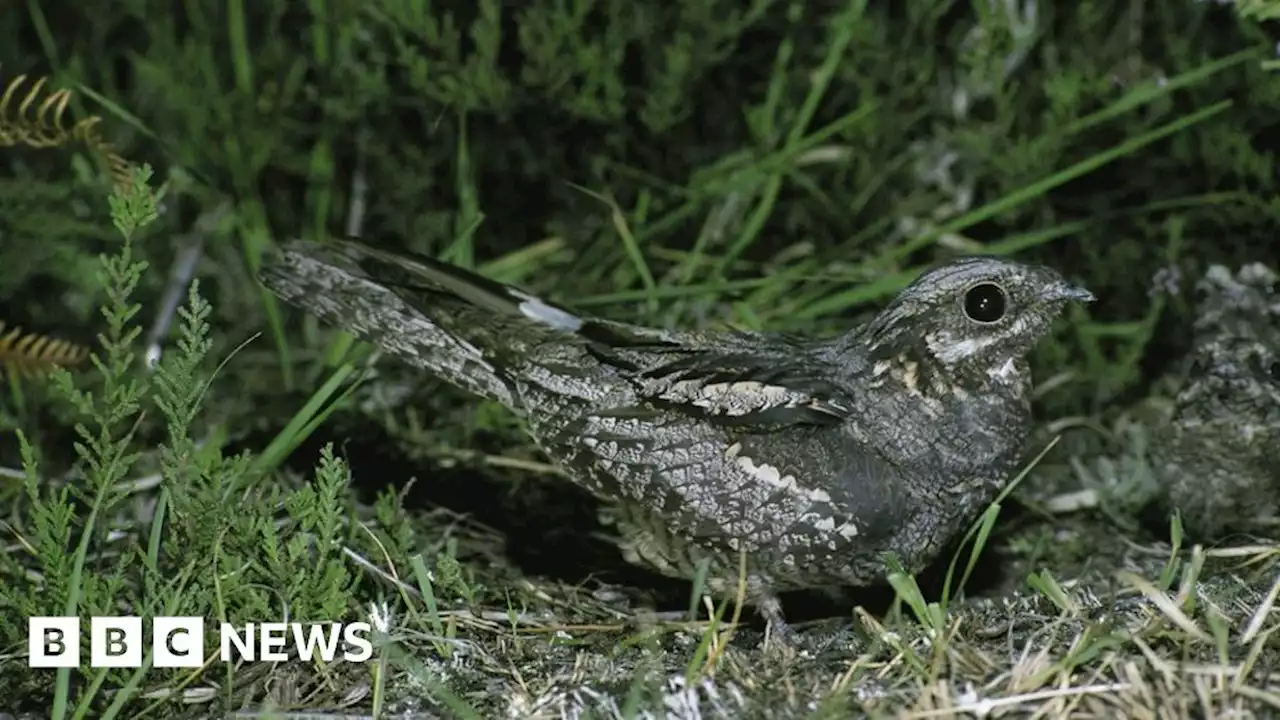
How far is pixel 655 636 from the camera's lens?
8.55 ft

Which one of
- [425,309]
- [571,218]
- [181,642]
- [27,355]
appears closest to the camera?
[181,642]

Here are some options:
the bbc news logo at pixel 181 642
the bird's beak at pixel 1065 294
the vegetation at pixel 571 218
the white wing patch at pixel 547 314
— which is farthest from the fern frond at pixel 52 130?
the bird's beak at pixel 1065 294

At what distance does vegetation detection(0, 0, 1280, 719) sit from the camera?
310cm

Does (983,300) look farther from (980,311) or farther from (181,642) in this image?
(181,642)

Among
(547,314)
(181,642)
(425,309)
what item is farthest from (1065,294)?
(181,642)

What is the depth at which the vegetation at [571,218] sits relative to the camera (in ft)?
10.2

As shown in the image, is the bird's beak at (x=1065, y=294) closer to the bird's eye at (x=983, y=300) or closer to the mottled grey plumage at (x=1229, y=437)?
the bird's eye at (x=983, y=300)

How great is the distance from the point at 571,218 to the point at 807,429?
1.50m

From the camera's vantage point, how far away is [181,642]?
2.59 meters

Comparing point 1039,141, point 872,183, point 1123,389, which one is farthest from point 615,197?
point 1123,389

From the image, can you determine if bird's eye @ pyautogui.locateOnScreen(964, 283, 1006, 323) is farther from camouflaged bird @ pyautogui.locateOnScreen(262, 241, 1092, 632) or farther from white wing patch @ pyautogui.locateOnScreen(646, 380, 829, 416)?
white wing patch @ pyautogui.locateOnScreen(646, 380, 829, 416)

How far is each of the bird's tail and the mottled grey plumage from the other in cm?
145

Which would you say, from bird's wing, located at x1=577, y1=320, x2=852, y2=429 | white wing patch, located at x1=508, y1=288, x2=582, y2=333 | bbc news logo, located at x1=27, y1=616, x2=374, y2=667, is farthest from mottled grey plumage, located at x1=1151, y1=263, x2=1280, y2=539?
bbc news logo, located at x1=27, y1=616, x2=374, y2=667

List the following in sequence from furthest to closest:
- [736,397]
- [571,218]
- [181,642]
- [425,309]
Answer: [571,218] < [425,309] < [736,397] < [181,642]
